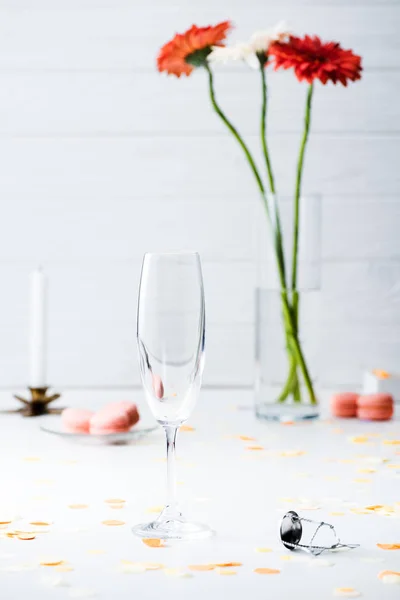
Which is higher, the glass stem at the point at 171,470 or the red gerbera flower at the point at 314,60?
the red gerbera flower at the point at 314,60

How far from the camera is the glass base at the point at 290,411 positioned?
1528 millimetres

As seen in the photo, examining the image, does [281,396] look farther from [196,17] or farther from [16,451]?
[196,17]

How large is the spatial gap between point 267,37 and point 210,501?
0.81 metres

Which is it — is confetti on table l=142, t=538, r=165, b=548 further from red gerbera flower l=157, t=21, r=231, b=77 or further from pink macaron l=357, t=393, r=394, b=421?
red gerbera flower l=157, t=21, r=231, b=77

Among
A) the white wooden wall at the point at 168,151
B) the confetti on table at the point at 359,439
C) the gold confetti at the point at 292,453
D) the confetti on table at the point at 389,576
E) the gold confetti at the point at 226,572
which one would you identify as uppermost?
the white wooden wall at the point at 168,151

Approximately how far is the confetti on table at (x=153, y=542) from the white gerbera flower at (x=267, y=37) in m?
0.92

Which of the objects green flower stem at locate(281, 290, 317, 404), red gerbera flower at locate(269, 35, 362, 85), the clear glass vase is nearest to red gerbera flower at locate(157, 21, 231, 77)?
red gerbera flower at locate(269, 35, 362, 85)

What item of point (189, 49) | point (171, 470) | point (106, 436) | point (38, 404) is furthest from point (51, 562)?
point (189, 49)

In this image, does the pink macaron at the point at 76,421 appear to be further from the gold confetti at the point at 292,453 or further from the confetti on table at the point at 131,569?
the confetti on table at the point at 131,569

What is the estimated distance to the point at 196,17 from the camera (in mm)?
2250

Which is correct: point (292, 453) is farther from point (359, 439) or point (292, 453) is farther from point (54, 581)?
point (54, 581)

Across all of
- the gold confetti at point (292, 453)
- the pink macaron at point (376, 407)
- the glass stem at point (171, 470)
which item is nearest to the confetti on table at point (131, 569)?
the glass stem at point (171, 470)

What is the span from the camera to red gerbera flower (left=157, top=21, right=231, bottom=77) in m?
1.55

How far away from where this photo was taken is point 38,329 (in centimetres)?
170
